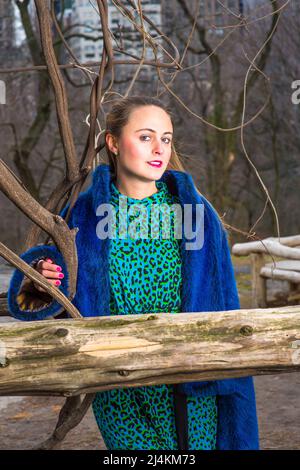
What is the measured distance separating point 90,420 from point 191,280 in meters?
3.17

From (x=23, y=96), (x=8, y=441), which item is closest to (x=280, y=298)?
(x=8, y=441)

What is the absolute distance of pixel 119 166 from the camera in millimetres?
2586

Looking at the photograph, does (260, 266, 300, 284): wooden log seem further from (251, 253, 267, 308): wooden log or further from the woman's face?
the woman's face

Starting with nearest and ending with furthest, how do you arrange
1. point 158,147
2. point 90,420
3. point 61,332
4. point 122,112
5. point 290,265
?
point 61,332 → point 158,147 → point 122,112 → point 90,420 → point 290,265

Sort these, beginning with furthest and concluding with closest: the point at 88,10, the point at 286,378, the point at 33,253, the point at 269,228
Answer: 1. the point at 269,228
2. the point at 88,10
3. the point at 286,378
4. the point at 33,253

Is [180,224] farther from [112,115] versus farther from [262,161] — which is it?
[262,161]

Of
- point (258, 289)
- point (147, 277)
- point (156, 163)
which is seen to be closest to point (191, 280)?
point (147, 277)

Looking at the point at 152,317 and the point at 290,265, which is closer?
the point at 152,317

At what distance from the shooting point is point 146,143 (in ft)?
8.23

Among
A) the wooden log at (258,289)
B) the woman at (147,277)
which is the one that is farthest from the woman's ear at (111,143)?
the wooden log at (258,289)

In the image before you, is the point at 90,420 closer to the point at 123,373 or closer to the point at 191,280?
the point at 191,280

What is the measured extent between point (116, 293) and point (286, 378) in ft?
13.7

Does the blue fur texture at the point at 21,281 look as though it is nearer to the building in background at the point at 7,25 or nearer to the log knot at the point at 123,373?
the log knot at the point at 123,373

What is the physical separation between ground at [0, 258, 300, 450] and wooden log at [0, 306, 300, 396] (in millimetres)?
2575
